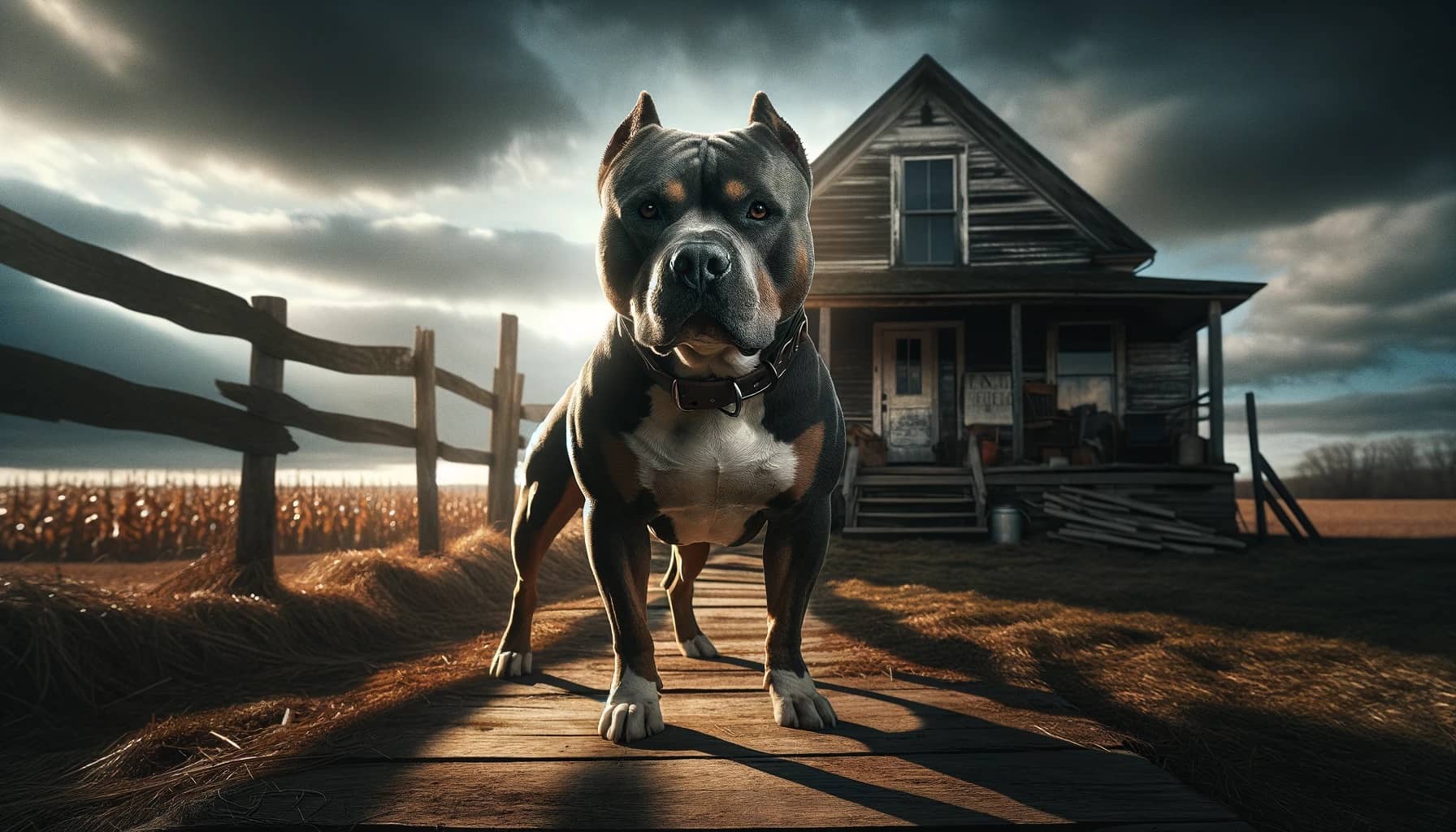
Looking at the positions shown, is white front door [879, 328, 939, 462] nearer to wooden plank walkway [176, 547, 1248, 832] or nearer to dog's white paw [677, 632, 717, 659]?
dog's white paw [677, 632, 717, 659]

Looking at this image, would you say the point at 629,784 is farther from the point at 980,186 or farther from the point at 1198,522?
the point at 980,186

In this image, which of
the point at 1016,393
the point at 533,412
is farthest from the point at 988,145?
the point at 533,412

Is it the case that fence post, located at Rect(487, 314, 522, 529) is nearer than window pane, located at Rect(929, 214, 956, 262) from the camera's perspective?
Yes

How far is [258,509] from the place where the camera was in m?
3.91

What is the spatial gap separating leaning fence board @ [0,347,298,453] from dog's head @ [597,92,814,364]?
8.89 feet

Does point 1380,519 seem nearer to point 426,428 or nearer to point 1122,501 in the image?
point 1122,501

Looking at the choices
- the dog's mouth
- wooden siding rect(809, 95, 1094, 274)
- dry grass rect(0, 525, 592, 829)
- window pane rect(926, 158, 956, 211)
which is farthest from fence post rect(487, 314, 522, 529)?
window pane rect(926, 158, 956, 211)

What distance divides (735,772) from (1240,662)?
2825 mm

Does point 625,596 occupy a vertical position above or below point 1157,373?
below

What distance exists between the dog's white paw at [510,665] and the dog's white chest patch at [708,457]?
102 centimetres

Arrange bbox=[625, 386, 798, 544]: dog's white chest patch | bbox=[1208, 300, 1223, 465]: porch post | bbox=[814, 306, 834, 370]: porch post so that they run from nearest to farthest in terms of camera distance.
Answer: bbox=[625, 386, 798, 544]: dog's white chest patch → bbox=[1208, 300, 1223, 465]: porch post → bbox=[814, 306, 834, 370]: porch post

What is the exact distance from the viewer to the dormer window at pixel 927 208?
12.4 m

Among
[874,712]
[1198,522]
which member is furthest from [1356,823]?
[1198,522]

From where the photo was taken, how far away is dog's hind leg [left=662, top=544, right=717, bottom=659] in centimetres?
276
